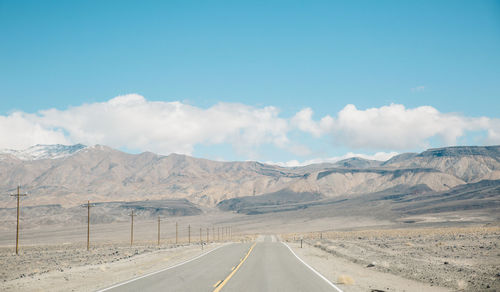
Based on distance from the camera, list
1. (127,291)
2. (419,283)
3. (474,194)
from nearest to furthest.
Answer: (127,291) < (419,283) < (474,194)

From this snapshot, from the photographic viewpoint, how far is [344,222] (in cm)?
15300

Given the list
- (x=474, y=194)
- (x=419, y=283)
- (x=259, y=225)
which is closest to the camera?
(x=419, y=283)

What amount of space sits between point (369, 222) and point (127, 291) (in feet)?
458

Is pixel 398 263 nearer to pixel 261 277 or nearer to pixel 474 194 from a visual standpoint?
pixel 261 277

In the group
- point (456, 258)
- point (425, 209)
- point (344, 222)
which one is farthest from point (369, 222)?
point (456, 258)

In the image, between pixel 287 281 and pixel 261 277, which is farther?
pixel 261 277

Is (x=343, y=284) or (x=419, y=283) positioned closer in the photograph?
(x=343, y=284)

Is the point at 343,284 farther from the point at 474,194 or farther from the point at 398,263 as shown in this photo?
the point at 474,194

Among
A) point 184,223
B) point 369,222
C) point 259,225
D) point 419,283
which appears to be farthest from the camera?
point 184,223

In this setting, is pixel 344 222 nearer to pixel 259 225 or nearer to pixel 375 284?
pixel 259 225

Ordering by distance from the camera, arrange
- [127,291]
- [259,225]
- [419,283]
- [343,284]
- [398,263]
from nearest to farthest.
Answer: [127,291] < [343,284] < [419,283] < [398,263] < [259,225]

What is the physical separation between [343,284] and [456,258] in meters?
16.5

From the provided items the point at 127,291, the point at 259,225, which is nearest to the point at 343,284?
the point at 127,291

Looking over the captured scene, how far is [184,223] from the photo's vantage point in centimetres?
17788
